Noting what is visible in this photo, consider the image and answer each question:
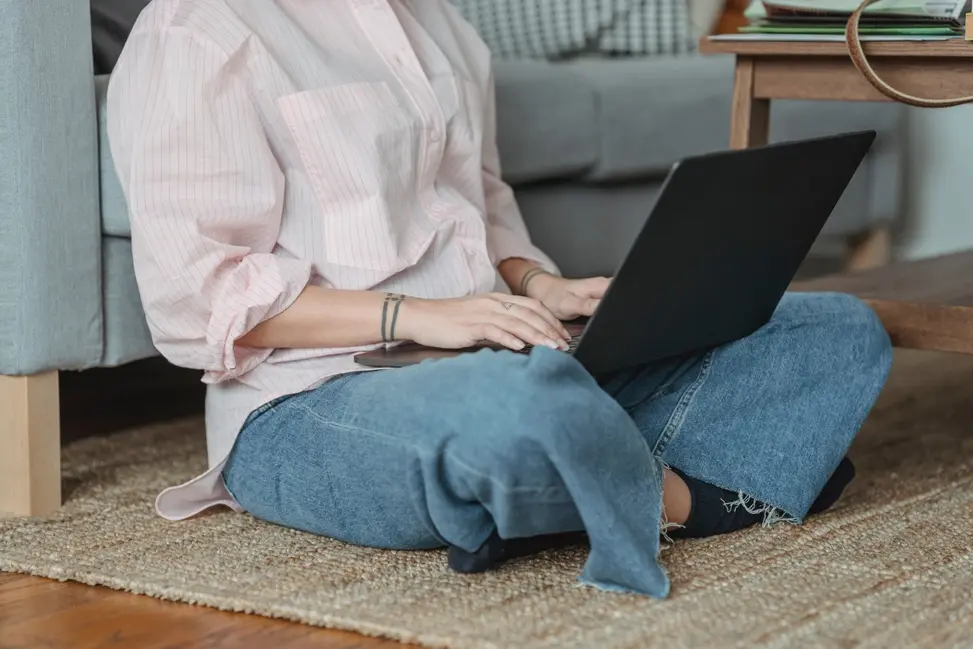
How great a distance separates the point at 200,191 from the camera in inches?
49.2

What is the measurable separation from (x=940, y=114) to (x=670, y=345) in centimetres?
177

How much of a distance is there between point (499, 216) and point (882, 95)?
436 millimetres

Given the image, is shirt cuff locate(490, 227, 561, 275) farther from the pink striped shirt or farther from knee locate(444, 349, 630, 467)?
knee locate(444, 349, 630, 467)

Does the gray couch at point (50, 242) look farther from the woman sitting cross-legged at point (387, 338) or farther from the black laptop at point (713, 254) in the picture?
the black laptop at point (713, 254)

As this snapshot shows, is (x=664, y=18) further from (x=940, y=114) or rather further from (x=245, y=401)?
(x=245, y=401)

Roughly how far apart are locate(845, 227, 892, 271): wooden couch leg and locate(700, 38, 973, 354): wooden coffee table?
3.09ft

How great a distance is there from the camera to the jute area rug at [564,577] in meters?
1.08

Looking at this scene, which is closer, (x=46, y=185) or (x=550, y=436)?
(x=550, y=436)

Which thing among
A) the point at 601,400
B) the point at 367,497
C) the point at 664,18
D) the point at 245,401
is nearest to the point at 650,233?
the point at 601,400

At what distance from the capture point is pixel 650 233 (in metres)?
1.08

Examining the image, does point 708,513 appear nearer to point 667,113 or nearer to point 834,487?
point 834,487

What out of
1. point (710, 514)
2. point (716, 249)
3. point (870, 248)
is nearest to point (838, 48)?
point (716, 249)

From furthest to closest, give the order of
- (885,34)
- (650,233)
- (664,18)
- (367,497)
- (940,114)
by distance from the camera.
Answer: (940,114), (664,18), (885,34), (367,497), (650,233)

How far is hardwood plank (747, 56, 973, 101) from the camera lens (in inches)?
57.1
